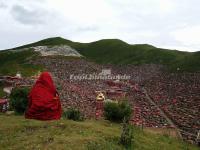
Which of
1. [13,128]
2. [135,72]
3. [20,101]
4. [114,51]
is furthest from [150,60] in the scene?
[13,128]

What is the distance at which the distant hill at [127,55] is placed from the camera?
279ft

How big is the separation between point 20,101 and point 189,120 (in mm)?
14814

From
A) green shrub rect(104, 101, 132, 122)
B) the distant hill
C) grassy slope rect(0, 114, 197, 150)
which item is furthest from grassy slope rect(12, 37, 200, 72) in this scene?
grassy slope rect(0, 114, 197, 150)

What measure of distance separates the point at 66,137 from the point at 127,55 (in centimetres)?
9446

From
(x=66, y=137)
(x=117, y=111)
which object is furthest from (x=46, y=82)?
(x=117, y=111)

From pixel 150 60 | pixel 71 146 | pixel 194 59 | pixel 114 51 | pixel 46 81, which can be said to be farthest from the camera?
pixel 114 51

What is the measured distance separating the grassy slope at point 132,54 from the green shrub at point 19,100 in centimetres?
4799

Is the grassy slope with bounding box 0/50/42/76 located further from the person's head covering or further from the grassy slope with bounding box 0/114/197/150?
the grassy slope with bounding box 0/114/197/150

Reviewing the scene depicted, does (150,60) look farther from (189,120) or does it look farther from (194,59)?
(189,120)

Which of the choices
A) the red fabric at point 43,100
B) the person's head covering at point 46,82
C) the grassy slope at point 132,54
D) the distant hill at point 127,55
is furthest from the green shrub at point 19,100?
the grassy slope at point 132,54

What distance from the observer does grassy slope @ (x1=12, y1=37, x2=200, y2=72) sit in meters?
85.3

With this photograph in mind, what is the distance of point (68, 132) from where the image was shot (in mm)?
21922

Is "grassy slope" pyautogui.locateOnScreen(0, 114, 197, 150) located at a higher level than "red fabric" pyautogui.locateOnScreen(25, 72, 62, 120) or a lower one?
lower

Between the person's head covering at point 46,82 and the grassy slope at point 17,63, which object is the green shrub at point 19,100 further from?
the grassy slope at point 17,63
